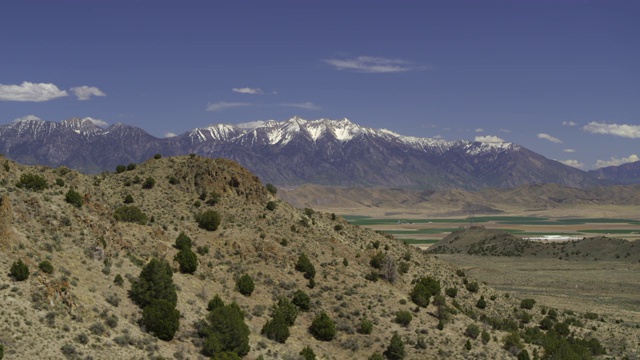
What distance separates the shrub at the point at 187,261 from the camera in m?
43.6

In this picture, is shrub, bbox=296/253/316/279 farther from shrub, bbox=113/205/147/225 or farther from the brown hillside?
shrub, bbox=113/205/147/225

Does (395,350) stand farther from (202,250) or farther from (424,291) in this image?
(202,250)

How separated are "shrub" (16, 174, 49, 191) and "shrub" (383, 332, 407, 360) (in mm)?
30363

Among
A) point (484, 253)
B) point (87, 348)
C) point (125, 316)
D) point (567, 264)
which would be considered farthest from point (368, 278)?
point (484, 253)

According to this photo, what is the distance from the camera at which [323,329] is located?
41.9 metres

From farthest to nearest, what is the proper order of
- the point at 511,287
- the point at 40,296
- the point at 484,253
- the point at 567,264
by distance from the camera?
1. the point at 484,253
2. the point at 567,264
3. the point at 511,287
4. the point at 40,296

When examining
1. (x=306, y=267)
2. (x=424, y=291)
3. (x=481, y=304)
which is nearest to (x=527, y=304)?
(x=481, y=304)

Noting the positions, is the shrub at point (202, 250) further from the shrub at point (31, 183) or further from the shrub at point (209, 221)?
the shrub at point (31, 183)

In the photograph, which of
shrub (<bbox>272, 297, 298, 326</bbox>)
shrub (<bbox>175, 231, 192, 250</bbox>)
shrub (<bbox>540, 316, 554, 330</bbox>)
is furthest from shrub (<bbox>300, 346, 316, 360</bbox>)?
shrub (<bbox>540, 316, 554, 330</bbox>)

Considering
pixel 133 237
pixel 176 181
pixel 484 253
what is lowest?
pixel 484 253

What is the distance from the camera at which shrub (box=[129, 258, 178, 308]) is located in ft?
117

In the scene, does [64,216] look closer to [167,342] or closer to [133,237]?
[133,237]

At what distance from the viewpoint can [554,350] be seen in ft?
146

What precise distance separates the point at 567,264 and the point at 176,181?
9340 cm
